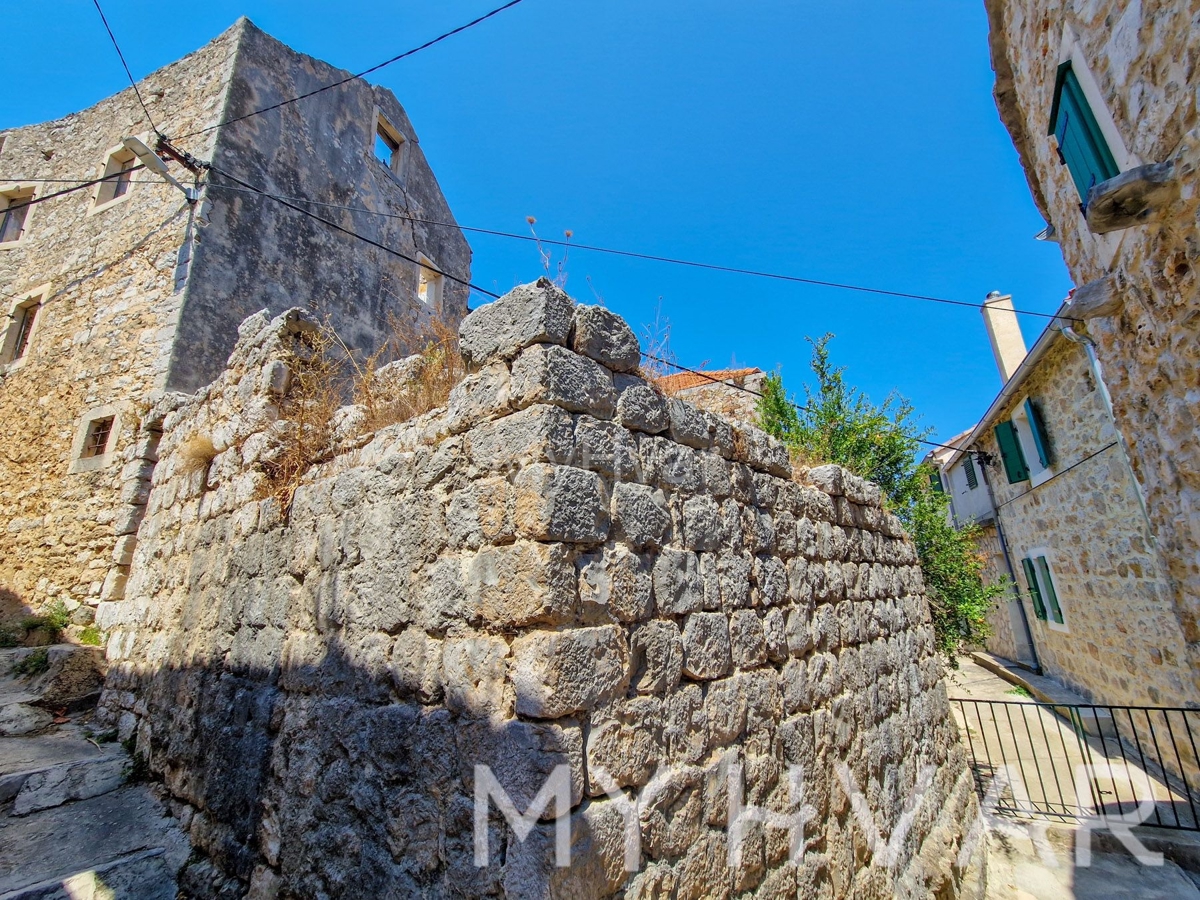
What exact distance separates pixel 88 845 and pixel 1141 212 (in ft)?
21.4

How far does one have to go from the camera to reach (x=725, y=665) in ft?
8.17

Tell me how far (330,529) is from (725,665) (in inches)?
74.0

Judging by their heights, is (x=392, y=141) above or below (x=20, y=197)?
above

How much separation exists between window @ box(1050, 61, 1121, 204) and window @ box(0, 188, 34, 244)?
1334 centimetres

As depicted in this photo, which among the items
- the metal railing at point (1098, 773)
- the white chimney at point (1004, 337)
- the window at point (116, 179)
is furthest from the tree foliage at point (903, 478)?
the window at point (116, 179)

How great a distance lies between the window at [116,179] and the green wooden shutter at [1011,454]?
1457 centimetres

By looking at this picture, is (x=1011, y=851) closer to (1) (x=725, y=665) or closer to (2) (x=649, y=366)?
(1) (x=725, y=665)

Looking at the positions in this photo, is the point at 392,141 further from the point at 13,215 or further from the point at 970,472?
the point at 970,472

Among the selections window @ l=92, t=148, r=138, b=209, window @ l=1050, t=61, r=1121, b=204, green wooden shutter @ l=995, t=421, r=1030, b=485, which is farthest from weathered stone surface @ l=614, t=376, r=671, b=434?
green wooden shutter @ l=995, t=421, r=1030, b=485

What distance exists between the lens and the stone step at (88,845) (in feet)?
9.22

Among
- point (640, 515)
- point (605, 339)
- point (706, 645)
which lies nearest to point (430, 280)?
point (605, 339)

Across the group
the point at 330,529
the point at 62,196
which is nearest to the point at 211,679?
the point at 330,529

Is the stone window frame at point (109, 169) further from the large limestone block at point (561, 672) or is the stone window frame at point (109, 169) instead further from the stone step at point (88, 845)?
the large limestone block at point (561, 672)

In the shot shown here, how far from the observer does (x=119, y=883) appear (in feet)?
9.39
